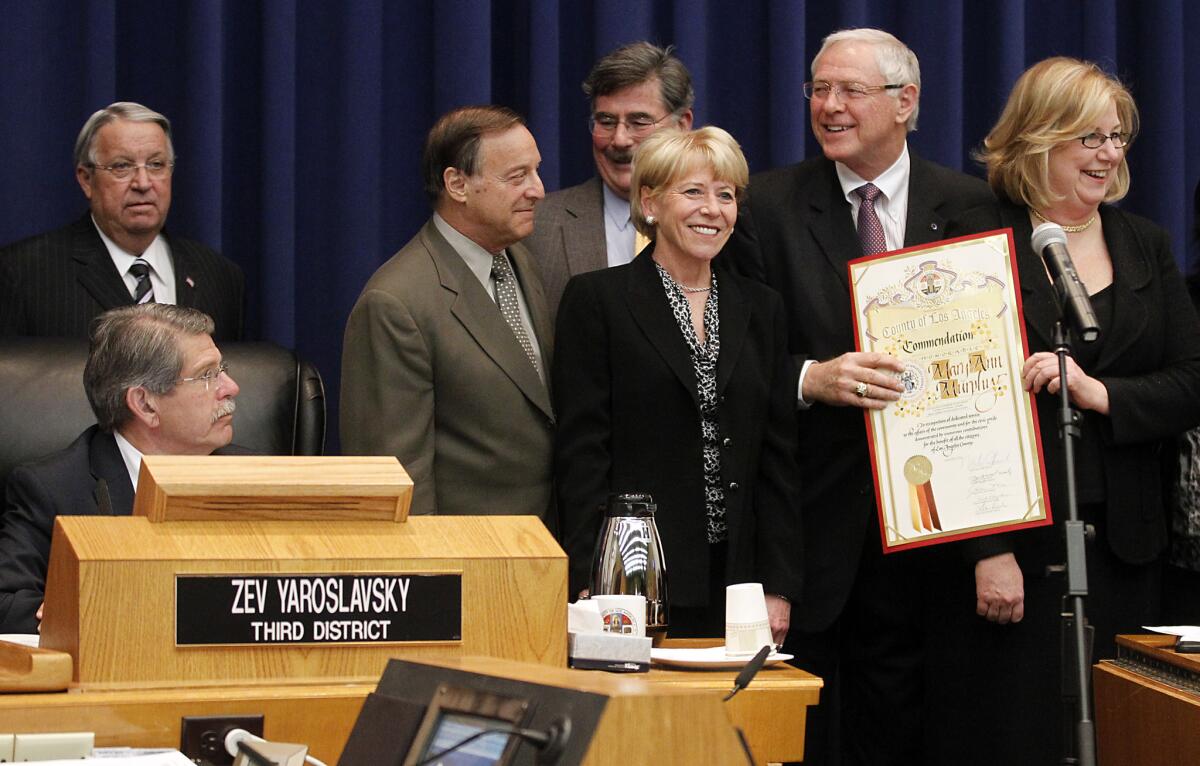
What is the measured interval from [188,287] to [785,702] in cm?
209

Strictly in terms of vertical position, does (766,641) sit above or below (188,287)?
below

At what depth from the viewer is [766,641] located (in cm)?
219

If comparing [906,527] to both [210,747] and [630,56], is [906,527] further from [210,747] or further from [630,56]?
[210,747]

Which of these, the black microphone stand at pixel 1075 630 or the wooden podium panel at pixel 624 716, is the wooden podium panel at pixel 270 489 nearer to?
the wooden podium panel at pixel 624 716

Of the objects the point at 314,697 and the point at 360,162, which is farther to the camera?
the point at 360,162

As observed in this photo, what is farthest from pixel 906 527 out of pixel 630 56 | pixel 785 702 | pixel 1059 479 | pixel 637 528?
pixel 630 56

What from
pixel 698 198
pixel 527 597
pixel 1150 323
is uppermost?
pixel 698 198

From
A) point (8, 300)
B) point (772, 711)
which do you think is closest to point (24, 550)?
point (8, 300)

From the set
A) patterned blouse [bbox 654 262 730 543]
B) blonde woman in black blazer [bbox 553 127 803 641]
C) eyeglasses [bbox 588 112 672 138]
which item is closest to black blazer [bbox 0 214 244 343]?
eyeglasses [bbox 588 112 672 138]

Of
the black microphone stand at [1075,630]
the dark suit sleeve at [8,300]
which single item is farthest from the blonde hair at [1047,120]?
the dark suit sleeve at [8,300]

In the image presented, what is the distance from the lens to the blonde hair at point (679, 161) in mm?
3025

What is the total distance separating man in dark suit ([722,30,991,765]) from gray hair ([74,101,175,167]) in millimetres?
1356

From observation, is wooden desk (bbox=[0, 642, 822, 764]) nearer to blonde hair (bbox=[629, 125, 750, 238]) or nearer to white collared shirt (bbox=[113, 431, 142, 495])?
white collared shirt (bbox=[113, 431, 142, 495])

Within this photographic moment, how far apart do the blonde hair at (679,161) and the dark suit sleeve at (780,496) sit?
0.30 meters
